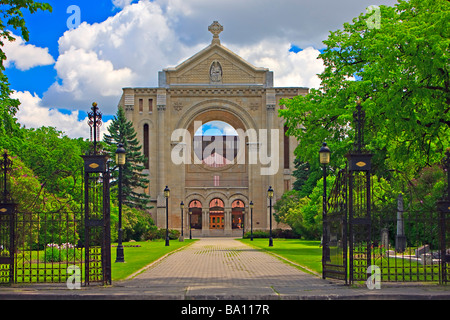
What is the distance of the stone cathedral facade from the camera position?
73.1 m

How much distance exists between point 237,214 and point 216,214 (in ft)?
10.1

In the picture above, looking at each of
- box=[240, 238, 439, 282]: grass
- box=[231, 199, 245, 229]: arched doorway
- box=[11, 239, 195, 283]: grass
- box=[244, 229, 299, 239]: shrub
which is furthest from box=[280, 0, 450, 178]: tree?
box=[231, 199, 245, 229]: arched doorway

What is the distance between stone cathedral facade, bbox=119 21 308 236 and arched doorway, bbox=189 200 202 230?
0.98 feet

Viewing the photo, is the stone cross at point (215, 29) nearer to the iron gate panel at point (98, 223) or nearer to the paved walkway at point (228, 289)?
the paved walkway at point (228, 289)

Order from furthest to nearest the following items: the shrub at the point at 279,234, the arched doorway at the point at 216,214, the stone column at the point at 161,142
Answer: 1. the arched doorway at the point at 216,214
2. the stone column at the point at 161,142
3. the shrub at the point at 279,234

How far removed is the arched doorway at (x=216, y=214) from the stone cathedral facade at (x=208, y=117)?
32.4 inches

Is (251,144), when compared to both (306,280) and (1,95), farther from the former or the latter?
(306,280)

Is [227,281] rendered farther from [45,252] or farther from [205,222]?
[205,222]

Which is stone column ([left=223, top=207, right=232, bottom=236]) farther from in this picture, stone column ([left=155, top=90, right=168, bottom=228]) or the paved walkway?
the paved walkway

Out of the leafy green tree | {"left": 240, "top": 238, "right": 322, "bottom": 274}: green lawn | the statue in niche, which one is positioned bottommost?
{"left": 240, "top": 238, "right": 322, "bottom": 274}: green lawn

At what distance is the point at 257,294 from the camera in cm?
1293

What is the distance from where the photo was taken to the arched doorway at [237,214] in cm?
7656

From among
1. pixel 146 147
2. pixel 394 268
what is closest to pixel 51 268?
pixel 394 268

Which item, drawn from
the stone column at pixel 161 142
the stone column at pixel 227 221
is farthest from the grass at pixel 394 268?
the stone column at pixel 227 221
